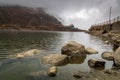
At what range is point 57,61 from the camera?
58.6 ft

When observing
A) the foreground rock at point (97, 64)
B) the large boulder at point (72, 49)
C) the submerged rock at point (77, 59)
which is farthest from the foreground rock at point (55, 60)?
the large boulder at point (72, 49)

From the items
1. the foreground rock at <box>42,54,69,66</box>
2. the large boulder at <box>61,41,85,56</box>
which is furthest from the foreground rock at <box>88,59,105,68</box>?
the large boulder at <box>61,41,85,56</box>

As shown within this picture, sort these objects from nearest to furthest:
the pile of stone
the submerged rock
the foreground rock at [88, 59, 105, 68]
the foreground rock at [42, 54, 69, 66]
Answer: the foreground rock at [88, 59, 105, 68] < the pile of stone < the foreground rock at [42, 54, 69, 66] < the submerged rock

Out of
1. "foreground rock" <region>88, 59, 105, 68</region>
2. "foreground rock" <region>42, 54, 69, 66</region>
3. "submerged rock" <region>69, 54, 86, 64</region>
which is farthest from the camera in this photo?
"submerged rock" <region>69, 54, 86, 64</region>

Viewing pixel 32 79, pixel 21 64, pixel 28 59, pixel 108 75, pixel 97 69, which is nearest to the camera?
pixel 32 79

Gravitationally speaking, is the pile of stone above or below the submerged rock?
above

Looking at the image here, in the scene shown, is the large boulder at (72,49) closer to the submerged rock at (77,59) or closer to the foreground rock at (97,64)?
the submerged rock at (77,59)

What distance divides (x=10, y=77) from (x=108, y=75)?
7281 mm

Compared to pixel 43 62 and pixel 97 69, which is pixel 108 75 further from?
pixel 43 62

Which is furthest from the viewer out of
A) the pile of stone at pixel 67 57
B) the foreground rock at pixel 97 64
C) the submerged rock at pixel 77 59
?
the submerged rock at pixel 77 59

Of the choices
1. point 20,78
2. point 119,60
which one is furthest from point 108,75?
point 20,78

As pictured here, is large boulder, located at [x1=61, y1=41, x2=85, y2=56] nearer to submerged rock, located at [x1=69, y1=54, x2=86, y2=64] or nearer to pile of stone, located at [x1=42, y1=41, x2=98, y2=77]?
pile of stone, located at [x1=42, y1=41, x2=98, y2=77]

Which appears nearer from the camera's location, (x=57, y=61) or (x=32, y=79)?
(x=32, y=79)

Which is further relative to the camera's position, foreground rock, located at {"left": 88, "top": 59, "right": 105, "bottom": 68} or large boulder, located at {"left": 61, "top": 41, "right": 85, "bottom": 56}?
large boulder, located at {"left": 61, "top": 41, "right": 85, "bottom": 56}
